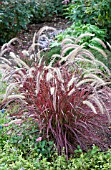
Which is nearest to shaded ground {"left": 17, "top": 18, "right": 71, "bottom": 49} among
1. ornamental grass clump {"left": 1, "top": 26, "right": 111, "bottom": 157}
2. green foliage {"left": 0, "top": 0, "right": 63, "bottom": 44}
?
green foliage {"left": 0, "top": 0, "right": 63, "bottom": 44}

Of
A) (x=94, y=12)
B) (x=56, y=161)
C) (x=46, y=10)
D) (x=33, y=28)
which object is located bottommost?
(x=56, y=161)

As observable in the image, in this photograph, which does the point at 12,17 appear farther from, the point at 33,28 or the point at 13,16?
the point at 33,28

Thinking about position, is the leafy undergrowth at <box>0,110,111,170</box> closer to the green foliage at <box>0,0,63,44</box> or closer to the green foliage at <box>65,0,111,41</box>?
the green foliage at <box>65,0,111,41</box>

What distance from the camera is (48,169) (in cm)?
284

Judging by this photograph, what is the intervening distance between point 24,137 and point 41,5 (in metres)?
6.77

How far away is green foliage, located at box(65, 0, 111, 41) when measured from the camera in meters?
6.04

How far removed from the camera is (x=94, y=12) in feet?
21.0

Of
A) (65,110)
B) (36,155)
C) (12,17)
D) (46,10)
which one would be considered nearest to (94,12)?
(12,17)

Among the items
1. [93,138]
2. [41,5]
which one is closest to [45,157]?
[93,138]

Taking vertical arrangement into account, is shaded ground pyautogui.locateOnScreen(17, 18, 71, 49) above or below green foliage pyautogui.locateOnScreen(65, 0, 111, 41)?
above

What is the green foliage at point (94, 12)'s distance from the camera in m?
6.04

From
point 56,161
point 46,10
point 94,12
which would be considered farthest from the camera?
point 46,10

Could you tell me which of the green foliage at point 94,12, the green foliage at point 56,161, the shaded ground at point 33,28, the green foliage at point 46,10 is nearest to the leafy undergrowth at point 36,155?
the green foliage at point 56,161

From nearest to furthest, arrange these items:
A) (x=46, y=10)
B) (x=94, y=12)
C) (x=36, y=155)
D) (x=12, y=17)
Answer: (x=36, y=155) < (x=94, y=12) < (x=12, y=17) < (x=46, y=10)
